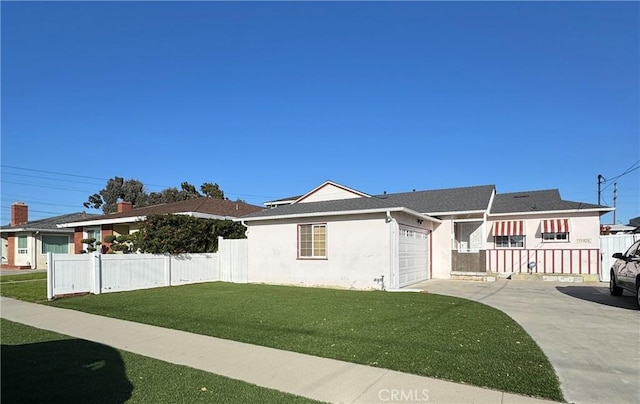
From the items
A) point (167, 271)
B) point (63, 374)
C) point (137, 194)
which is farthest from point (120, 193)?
point (63, 374)

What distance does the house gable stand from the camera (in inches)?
1013

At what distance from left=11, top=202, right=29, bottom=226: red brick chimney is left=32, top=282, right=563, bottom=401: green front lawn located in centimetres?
2848

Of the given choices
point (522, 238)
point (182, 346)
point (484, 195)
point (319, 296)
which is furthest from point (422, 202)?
point (182, 346)

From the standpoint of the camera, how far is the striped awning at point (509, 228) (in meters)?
22.1

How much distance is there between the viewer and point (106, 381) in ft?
17.7

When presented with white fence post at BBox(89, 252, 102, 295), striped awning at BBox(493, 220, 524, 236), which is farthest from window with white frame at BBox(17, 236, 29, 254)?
striped awning at BBox(493, 220, 524, 236)

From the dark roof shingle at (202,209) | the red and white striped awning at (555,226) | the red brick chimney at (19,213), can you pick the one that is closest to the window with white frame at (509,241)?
the red and white striped awning at (555,226)

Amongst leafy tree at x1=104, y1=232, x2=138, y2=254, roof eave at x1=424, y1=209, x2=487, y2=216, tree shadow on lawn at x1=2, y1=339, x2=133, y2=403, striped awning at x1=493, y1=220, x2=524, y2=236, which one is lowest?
tree shadow on lawn at x1=2, y1=339, x2=133, y2=403

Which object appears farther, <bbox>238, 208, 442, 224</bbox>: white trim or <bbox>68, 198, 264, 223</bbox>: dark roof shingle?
<bbox>68, 198, 264, 223</bbox>: dark roof shingle

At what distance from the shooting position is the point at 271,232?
19391 millimetres

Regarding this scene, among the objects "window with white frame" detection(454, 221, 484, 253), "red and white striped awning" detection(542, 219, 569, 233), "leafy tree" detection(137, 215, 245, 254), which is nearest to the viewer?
"leafy tree" detection(137, 215, 245, 254)

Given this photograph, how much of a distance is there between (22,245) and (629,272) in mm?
38778

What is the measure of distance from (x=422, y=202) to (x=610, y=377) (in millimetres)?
18341

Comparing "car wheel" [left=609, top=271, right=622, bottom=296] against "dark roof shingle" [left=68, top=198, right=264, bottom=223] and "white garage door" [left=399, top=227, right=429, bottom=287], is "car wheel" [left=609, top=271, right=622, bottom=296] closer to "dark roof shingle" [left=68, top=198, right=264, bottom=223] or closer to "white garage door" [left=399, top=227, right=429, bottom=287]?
"white garage door" [left=399, top=227, right=429, bottom=287]
